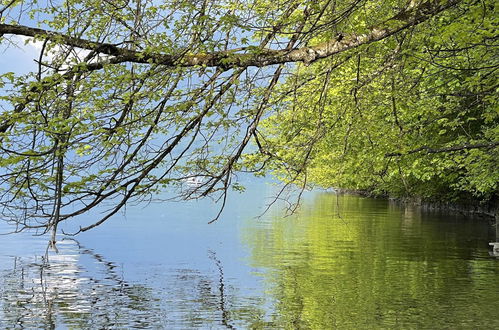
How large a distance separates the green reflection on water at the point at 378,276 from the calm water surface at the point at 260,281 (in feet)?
0.15

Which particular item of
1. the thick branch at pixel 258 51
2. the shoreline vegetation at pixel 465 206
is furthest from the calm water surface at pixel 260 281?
the shoreline vegetation at pixel 465 206

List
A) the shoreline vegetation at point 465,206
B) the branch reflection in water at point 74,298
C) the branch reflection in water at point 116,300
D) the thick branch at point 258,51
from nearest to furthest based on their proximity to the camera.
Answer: the thick branch at point 258,51 → the branch reflection in water at point 116,300 → the branch reflection in water at point 74,298 → the shoreline vegetation at point 465,206

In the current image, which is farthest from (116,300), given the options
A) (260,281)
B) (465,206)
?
(465,206)

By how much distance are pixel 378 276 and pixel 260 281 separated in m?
4.13

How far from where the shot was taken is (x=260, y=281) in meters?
22.8

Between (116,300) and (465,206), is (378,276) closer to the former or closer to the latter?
(116,300)

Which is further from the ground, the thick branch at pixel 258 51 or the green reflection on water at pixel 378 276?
the thick branch at pixel 258 51

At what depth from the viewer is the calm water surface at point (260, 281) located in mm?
16500

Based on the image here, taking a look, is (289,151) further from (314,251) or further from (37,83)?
(314,251)

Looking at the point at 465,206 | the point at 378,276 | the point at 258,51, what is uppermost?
the point at 258,51

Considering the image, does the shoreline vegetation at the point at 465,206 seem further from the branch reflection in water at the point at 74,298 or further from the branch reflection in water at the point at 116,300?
the branch reflection in water at the point at 74,298

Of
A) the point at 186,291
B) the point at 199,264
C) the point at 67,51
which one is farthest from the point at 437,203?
the point at 67,51

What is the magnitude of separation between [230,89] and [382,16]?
133 inches

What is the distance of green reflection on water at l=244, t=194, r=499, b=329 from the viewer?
16500 mm
